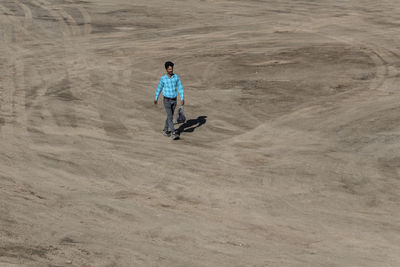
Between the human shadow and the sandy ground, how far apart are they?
0.11 feet

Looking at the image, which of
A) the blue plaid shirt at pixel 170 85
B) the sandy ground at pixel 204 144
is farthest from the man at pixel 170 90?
the sandy ground at pixel 204 144

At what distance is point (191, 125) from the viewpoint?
1468 cm

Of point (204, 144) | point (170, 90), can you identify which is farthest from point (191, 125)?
point (170, 90)

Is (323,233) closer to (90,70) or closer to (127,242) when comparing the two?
(127,242)

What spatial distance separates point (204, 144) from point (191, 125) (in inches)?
60.8

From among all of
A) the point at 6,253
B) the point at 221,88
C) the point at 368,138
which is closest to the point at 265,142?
the point at 368,138

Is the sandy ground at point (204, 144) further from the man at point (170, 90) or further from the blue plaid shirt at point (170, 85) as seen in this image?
the blue plaid shirt at point (170, 85)

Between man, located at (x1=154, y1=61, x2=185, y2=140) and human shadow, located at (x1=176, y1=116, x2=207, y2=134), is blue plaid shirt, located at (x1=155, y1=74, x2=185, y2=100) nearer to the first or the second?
man, located at (x1=154, y1=61, x2=185, y2=140)

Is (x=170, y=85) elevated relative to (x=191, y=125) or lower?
elevated

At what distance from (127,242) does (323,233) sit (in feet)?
10.6

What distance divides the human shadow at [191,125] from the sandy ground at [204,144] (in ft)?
0.11

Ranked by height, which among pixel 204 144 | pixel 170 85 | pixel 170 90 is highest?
pixel 170 85

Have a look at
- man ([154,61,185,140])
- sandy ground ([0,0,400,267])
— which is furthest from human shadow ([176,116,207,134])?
man ([154,61,185,140])

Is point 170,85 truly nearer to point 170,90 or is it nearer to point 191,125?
point 170,90
